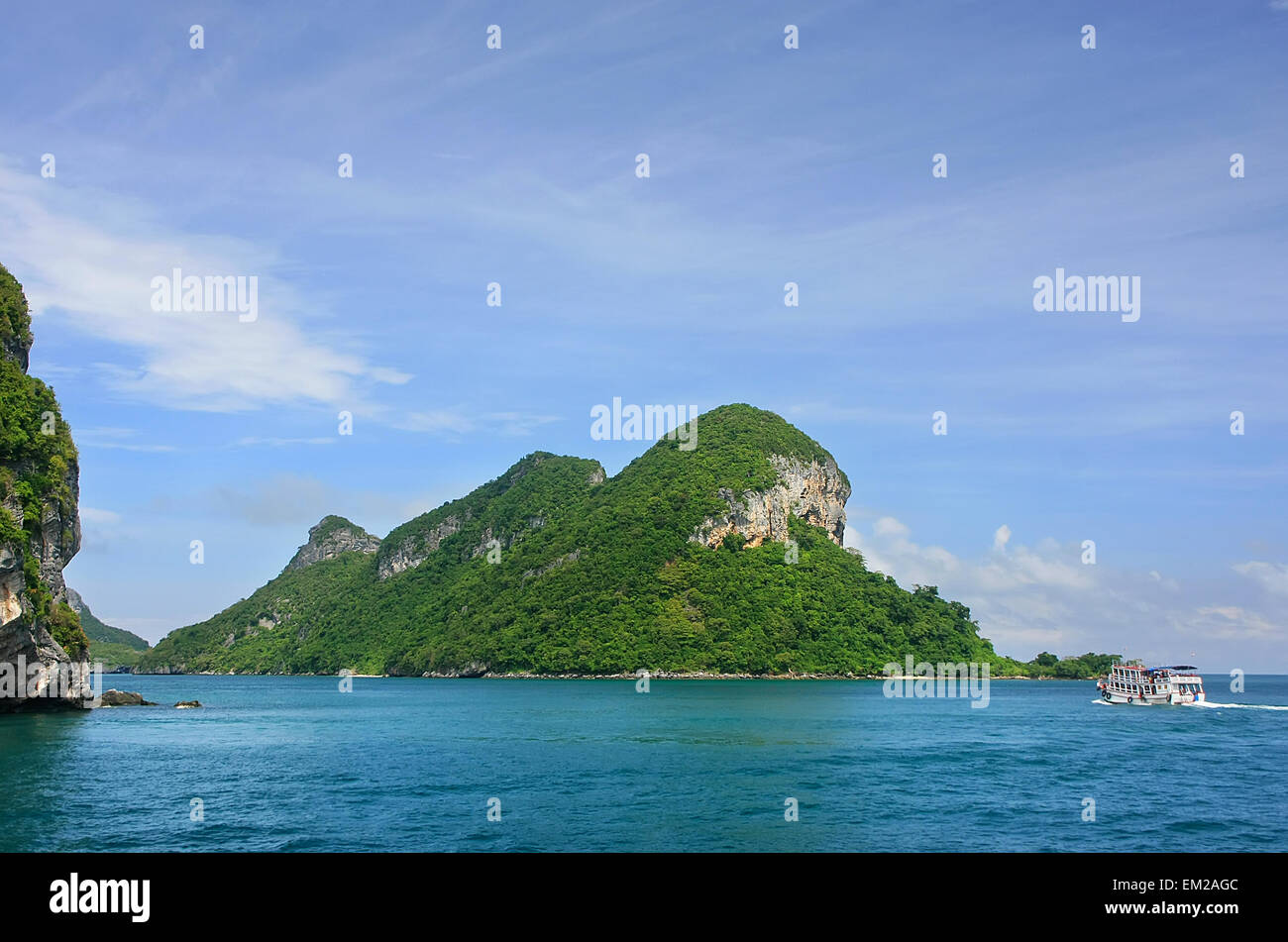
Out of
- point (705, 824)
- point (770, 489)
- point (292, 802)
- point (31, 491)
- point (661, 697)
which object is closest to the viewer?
point (705, 824)

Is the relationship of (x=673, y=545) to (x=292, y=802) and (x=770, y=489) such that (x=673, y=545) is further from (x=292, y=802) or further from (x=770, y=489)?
(x=292, y=802)

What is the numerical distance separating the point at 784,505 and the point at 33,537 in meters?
129

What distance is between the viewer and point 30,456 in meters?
57.0

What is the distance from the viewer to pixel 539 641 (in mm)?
155250

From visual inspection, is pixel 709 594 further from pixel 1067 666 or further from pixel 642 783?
pixel 642 783

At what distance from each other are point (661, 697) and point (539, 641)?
213ft

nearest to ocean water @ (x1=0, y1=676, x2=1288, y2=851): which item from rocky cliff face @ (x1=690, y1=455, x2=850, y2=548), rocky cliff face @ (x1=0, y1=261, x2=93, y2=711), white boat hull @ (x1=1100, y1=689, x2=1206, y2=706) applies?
rocky cliff face @ (x1=0, y1=261, x2=93, y2=711)

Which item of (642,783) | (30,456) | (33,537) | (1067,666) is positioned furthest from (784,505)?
(642,783)

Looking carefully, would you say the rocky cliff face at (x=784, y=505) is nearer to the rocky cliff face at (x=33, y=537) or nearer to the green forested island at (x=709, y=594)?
the green forested island at (x=709, y=594)

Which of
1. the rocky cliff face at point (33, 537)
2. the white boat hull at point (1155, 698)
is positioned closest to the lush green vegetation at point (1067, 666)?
the white boat hull at point (1155, 698)

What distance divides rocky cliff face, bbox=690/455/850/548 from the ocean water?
300 ft
